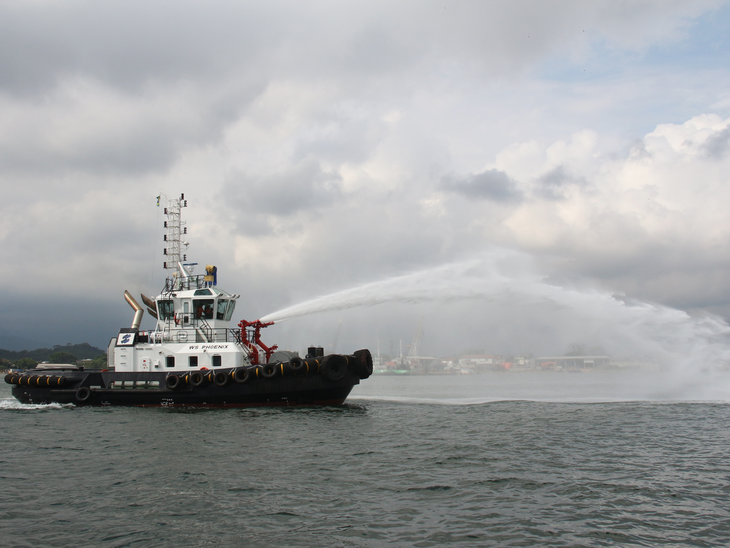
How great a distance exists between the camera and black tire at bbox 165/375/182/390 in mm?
28719

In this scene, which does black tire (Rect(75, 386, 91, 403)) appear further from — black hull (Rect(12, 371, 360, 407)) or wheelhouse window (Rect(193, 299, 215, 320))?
wheelhouse window (Rect(193, 299, 215, 320))

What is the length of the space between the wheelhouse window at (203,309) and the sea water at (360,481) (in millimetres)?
7242

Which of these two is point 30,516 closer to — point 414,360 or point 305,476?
point 305,476

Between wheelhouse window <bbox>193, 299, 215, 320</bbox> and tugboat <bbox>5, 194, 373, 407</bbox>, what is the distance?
6 cm

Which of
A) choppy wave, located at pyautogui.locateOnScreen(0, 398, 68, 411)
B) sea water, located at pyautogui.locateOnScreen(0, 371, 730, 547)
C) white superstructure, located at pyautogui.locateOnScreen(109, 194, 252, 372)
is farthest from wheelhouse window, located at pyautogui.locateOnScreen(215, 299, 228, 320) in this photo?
choppy wave, located at pyautogui.locateOnScreen(0, 398, 68, 411)

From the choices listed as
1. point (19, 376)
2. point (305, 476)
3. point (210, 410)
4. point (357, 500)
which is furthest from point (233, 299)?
point (357, 500)

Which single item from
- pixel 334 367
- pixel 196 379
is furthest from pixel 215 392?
pixel 334 367

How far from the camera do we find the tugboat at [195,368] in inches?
1123

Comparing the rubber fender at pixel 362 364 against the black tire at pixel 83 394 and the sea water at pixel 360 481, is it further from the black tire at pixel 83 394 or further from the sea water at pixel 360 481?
the black tire at pixel 83 394

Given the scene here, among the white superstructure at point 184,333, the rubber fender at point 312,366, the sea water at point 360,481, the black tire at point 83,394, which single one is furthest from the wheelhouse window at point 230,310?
the black tire at point 83,394

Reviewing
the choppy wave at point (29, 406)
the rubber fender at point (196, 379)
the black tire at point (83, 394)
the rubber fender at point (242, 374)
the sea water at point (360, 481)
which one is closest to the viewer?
the sea water at point (360, 481)

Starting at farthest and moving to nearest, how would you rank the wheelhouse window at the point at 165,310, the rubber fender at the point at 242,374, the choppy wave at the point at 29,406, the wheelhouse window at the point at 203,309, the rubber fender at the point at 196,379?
1. the wheelhouse window at the point at 165,310
2. the wheelhouse window at the point at 203,309
3. the choppy wave at the point at 29,406
4. the rubber fender at the point at 196,379
5. the rubber fender at the point at 242,374

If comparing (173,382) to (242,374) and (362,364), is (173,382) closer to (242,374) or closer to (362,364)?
(242,374)

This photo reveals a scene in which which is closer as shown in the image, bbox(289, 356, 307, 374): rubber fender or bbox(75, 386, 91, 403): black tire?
bbox(289, 356, 307, 374): rubber fender
